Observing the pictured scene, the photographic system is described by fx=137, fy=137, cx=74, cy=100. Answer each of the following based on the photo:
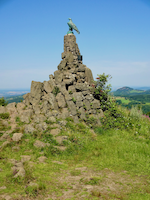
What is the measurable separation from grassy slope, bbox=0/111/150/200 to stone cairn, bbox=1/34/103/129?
3094mm

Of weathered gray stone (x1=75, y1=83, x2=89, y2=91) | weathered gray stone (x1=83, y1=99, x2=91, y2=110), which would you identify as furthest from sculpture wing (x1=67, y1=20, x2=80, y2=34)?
weathered gray stone (x1=83, y1=99, x2=91, y2=110)

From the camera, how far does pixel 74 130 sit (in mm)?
17641

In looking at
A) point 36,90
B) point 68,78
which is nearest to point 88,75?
point 68,78

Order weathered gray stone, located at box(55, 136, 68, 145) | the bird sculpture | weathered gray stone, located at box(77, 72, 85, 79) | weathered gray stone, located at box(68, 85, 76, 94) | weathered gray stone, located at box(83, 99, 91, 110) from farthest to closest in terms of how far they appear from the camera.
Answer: the bird sculpture < weathered gray stone, located at box(77, 72, 85, 79) < weathered gray stone, located at box(68, 85, 76, 94) < weathered gray stone, located at box(83, 99, 91, 110) < weathered gray stone, located at box(55, 136, 68, 145)

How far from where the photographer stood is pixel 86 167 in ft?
36.6

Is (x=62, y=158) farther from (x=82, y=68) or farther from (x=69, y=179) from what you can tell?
(x=82, y=68)

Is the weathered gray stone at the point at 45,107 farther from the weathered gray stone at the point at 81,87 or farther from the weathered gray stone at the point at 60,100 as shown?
the weathered gray stone at the point at 81,87

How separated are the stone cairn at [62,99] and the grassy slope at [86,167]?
3094mm

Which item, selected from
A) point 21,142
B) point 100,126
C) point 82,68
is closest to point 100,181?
point 21,142

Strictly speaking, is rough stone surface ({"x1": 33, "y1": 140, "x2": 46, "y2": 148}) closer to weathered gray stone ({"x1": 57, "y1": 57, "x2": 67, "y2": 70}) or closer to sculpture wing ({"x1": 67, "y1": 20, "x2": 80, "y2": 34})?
weathered gray stone ({"x1": 57, "y1": 57, "x2": 67, "y2": 70})

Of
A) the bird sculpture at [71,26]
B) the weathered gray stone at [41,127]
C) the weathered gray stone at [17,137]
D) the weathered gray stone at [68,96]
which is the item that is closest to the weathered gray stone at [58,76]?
the weathered gray stone at [68,96]

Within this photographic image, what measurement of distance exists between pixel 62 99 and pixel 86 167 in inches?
456

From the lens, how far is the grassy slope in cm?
763

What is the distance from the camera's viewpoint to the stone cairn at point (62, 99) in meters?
19.3
